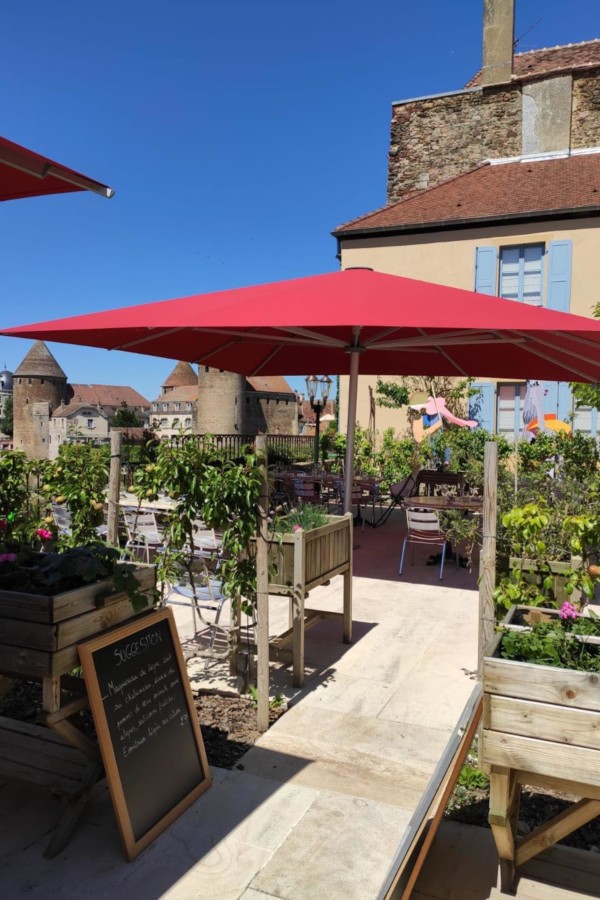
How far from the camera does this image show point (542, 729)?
68.2 inches

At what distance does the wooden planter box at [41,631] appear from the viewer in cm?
214

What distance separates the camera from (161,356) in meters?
5.92

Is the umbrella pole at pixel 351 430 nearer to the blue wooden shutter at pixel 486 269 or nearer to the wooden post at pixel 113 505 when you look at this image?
the wooden post at pixel 113 505

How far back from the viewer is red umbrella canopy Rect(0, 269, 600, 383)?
338 centimetres

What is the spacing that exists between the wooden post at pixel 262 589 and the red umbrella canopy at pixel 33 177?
1372mm

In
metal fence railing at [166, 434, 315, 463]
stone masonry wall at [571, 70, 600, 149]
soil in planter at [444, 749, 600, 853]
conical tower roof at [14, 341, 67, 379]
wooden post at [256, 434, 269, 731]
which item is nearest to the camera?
soil in planter at [444, 749, 600, 853]

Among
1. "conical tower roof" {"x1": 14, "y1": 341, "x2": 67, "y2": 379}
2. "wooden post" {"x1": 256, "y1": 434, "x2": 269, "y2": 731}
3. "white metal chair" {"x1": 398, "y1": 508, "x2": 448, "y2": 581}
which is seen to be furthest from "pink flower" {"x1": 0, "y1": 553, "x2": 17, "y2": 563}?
"conical tower roof" {"x1": 14, "y1": 341, "x2": 67, "y2": 379}

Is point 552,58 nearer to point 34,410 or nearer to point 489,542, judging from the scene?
point 489,542

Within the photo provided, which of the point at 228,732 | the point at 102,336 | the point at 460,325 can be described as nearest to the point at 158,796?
the point at 228,732

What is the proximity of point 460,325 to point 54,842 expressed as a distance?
2.74 metres

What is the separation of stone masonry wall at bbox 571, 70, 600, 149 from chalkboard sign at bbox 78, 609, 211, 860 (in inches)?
602

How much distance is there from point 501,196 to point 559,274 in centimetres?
234

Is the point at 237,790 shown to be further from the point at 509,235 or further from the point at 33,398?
the point at 33,398

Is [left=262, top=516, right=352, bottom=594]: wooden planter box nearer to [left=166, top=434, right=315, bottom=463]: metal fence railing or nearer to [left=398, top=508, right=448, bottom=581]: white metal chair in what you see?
[left=398, top=508, right=448, bottom=581]: white metal chair
